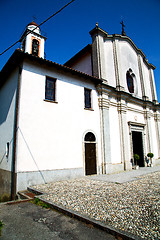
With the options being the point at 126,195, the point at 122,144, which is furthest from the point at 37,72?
the point at 122,144

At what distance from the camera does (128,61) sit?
50.8 ft

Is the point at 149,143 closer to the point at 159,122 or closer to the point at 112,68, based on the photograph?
the point at 159,122

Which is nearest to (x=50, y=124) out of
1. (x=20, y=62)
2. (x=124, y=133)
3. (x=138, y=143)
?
→ (x=20, y=62)

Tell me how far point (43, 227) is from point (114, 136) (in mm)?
9264

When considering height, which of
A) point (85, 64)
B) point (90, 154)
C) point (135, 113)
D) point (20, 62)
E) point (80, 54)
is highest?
point (80, 54)

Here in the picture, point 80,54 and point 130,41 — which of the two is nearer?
point 80,54

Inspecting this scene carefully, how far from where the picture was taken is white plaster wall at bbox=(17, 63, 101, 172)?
752 cm

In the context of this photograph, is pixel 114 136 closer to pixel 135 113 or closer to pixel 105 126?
pixel 105 126

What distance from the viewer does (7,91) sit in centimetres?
983

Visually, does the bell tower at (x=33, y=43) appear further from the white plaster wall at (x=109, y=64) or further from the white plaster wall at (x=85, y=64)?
the white plaster wall at (x=109, y=64)

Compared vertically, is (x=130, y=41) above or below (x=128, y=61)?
above

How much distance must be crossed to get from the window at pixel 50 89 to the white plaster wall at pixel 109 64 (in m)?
5.35

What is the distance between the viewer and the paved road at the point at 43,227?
9.95ft

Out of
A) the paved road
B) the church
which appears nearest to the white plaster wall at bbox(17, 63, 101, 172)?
the church
